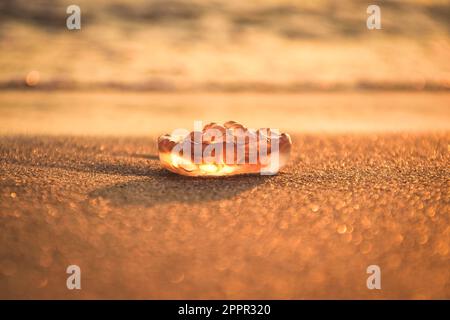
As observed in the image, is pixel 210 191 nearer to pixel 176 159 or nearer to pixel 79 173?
pixel 176 159

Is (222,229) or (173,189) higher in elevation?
(173,189)

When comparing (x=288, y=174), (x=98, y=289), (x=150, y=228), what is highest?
(x=288, y=174)

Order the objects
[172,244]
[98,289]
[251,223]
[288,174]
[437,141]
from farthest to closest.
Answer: [437,141]
[288,174]
[251,223]
[172,244]
[98,289]

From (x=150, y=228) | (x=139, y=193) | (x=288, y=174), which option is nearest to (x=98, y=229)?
(x=150, y=228)

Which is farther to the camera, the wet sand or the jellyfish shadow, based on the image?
the jellyfish shadow

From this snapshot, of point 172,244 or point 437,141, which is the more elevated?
point 437,141

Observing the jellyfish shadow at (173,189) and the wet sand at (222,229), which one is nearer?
the wet sand at (222,229)

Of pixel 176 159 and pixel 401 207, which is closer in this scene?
pixel 401 207

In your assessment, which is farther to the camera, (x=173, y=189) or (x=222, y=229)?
(x=173, y=189)
